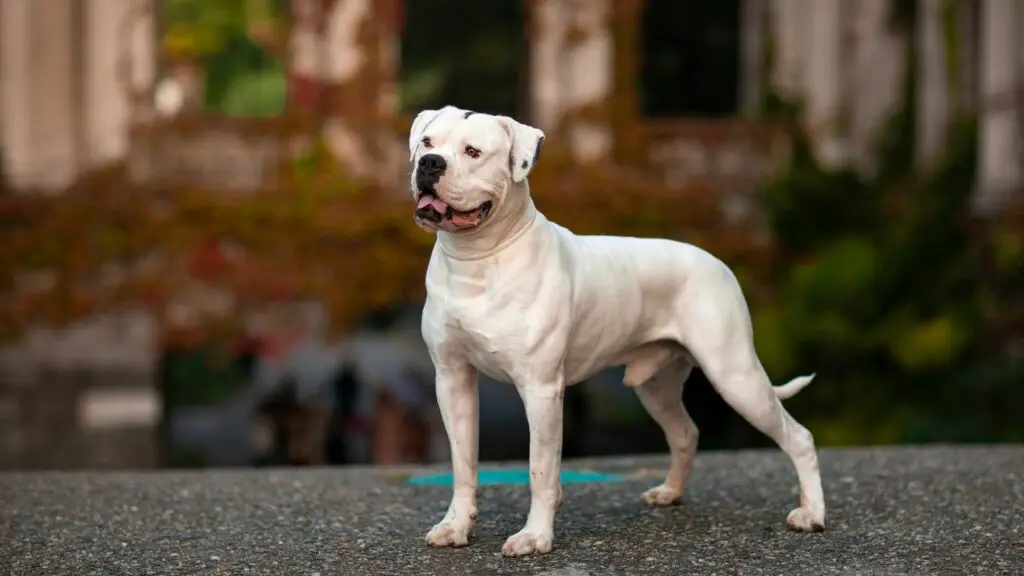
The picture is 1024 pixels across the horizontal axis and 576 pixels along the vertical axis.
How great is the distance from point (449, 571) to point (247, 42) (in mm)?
12607

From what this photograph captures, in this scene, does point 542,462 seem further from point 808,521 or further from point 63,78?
point 63,78

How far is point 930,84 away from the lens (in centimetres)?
1639

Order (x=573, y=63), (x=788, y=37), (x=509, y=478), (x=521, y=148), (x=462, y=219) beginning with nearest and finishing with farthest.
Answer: (x=462, y=219) < (x=521, y=148) < (x=509, y=478) < (x=573, y=63) < (x=788, y=37)

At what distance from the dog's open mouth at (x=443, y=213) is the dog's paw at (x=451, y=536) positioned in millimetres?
1238

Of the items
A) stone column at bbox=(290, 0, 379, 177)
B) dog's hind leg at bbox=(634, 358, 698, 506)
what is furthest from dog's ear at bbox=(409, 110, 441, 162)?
stone column at bbox=(290, 0, 379, 177)

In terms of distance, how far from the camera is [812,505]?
6.41 meters

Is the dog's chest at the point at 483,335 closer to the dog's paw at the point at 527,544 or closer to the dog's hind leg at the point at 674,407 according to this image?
the dog's paw at the point at 527,544

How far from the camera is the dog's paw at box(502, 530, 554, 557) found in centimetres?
575

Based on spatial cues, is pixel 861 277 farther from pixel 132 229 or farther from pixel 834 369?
pixel 132 229

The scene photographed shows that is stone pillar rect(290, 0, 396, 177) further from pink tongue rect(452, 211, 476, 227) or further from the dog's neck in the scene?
pink tongue rect(452, 211, 476, 227)

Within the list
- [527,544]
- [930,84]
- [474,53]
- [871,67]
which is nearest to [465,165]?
[527,544]

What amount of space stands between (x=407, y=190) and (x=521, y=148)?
33.3ft

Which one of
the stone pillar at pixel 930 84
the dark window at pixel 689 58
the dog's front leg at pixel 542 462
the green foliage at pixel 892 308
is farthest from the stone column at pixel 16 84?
the dog's front leg at pixel 542 462

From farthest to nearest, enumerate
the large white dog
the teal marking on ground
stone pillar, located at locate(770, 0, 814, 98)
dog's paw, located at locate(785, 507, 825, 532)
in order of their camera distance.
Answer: stone pillar, located at locate(770, 0, 814, 98)
the teal marking on ground
dog's paw, located at locate(785, 507, 825, 532)
the large white dog
